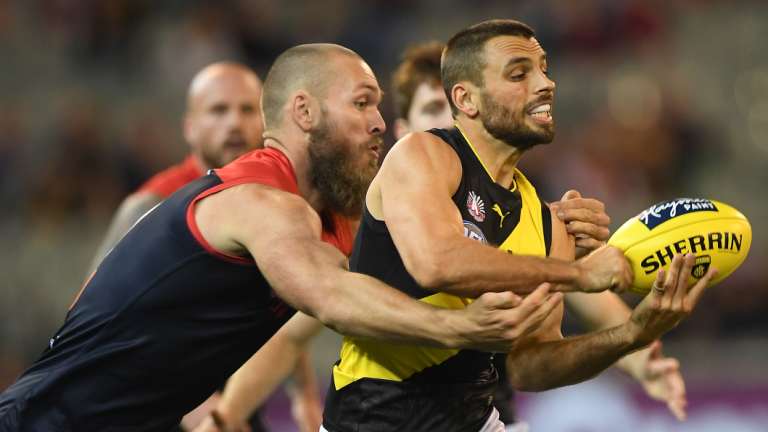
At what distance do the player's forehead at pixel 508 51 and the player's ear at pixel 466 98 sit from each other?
0.13 m

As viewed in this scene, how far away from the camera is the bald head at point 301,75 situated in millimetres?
4750

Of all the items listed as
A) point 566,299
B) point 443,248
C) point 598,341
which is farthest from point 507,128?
point 566,299

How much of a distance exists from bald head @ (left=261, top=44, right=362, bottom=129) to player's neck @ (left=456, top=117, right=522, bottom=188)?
577mm

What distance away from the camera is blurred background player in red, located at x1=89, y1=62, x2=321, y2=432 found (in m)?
6.91

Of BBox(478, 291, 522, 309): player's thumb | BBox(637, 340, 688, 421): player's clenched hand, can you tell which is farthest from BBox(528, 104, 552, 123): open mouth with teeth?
BBox(637, 340, 688, 421): player's clenched hand

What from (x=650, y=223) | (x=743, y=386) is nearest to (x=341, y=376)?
(x=650, y=223)

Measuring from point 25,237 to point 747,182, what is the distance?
6.57 meters

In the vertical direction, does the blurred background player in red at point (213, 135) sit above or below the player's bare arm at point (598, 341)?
above

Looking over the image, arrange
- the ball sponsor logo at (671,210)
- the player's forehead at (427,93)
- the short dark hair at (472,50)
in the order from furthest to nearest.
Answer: the player's forehead at (427,93)
the short dark hair at (472,50)
the ball sponsor logo at (671,210)

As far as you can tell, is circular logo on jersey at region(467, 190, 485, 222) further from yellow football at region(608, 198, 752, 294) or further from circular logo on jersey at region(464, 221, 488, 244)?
yellow football at region(608, 198, 752, 294)

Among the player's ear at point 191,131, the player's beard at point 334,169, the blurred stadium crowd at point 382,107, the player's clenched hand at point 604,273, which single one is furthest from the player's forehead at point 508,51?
the blurred stadium crowd at point 382,107

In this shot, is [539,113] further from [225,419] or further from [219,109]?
[219,109]

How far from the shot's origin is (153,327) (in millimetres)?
4250

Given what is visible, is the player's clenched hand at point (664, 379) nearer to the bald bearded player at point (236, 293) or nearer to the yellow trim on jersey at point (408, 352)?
the yellow trim on jersey at point (408, 352)
